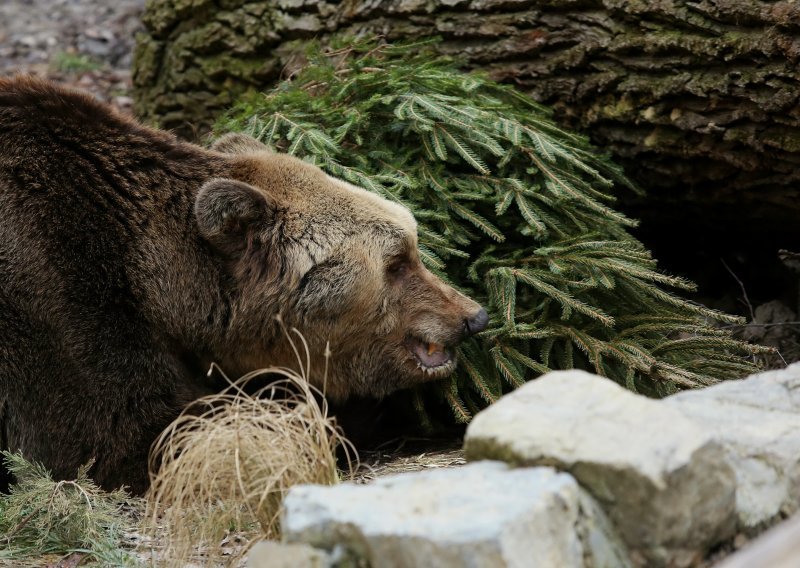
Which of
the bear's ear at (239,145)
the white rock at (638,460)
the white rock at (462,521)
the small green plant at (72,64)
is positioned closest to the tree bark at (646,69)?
the bear's ear at (239,145)

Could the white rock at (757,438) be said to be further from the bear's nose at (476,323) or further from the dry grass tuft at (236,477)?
the bear's nose at (476,323)

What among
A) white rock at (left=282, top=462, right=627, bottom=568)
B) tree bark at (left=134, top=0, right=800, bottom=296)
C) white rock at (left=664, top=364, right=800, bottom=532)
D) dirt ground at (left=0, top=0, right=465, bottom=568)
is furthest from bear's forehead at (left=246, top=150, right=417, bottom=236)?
dirt ground at (left=0, top=0, right=465, bottom=568)

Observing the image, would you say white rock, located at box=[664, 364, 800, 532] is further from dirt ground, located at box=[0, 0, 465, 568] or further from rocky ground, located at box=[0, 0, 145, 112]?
rocky ground, located at box=[0, 0, 145, 112]

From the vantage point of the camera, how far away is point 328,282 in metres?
4.54

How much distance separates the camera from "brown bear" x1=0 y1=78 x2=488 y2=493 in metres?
4.41

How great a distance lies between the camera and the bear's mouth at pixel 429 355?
4.80 metres

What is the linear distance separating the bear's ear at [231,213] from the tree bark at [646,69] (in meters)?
2.79

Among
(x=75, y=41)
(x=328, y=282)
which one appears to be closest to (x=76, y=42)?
(x=75, y=41)

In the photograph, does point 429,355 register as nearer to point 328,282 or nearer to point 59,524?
point 328,282

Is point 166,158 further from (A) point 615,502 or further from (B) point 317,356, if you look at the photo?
(A) point 615,502

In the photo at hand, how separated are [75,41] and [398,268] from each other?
835 cm

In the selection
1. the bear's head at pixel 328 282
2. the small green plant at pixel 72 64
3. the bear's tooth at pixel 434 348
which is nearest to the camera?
the bear's head at pixel 328 282

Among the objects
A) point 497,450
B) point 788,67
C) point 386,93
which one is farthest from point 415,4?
point 497,450

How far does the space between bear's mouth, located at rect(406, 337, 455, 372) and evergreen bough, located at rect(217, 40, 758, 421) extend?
195mm
